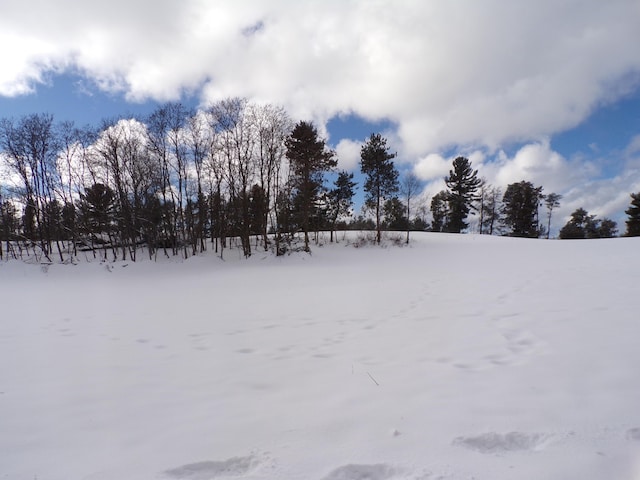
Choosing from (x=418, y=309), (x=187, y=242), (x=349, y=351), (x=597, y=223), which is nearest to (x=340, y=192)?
(x=187, y=242)

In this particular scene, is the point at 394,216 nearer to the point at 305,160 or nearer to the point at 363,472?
the point at 305,160

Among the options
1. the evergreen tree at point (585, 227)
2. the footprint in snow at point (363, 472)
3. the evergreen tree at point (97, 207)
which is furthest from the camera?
the evergreen tree at point (585, 227)

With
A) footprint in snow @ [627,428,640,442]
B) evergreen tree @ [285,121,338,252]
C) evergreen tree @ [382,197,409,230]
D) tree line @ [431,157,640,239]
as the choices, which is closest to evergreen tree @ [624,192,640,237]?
tree line @ [431,157,640,239]

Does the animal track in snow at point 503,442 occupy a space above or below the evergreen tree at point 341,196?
below

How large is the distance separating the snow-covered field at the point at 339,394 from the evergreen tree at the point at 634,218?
168 feet

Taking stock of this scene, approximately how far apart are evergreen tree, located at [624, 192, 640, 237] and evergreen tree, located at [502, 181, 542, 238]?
10.6 metres

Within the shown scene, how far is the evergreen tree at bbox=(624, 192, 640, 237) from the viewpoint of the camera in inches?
1632

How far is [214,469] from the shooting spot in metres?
2.01

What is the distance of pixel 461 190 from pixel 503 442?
163 feet

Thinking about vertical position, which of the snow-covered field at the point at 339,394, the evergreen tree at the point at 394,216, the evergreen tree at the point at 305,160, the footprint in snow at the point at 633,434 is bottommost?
the snow-covered field at the point at 339,394

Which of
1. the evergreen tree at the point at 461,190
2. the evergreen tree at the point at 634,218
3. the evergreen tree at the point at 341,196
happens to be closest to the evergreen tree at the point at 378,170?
the evergreen tree at the point at 341,196

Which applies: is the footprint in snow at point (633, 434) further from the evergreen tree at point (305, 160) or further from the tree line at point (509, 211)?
the tree line at point (509, 211)

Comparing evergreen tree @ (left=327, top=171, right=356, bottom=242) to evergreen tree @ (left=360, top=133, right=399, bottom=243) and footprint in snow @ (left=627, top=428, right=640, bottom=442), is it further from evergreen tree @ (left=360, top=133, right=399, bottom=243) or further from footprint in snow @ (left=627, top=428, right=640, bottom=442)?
footprint in snow @ (left=627, top=428, right=640, bottom=442)

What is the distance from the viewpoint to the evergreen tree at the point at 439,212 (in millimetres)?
51125
